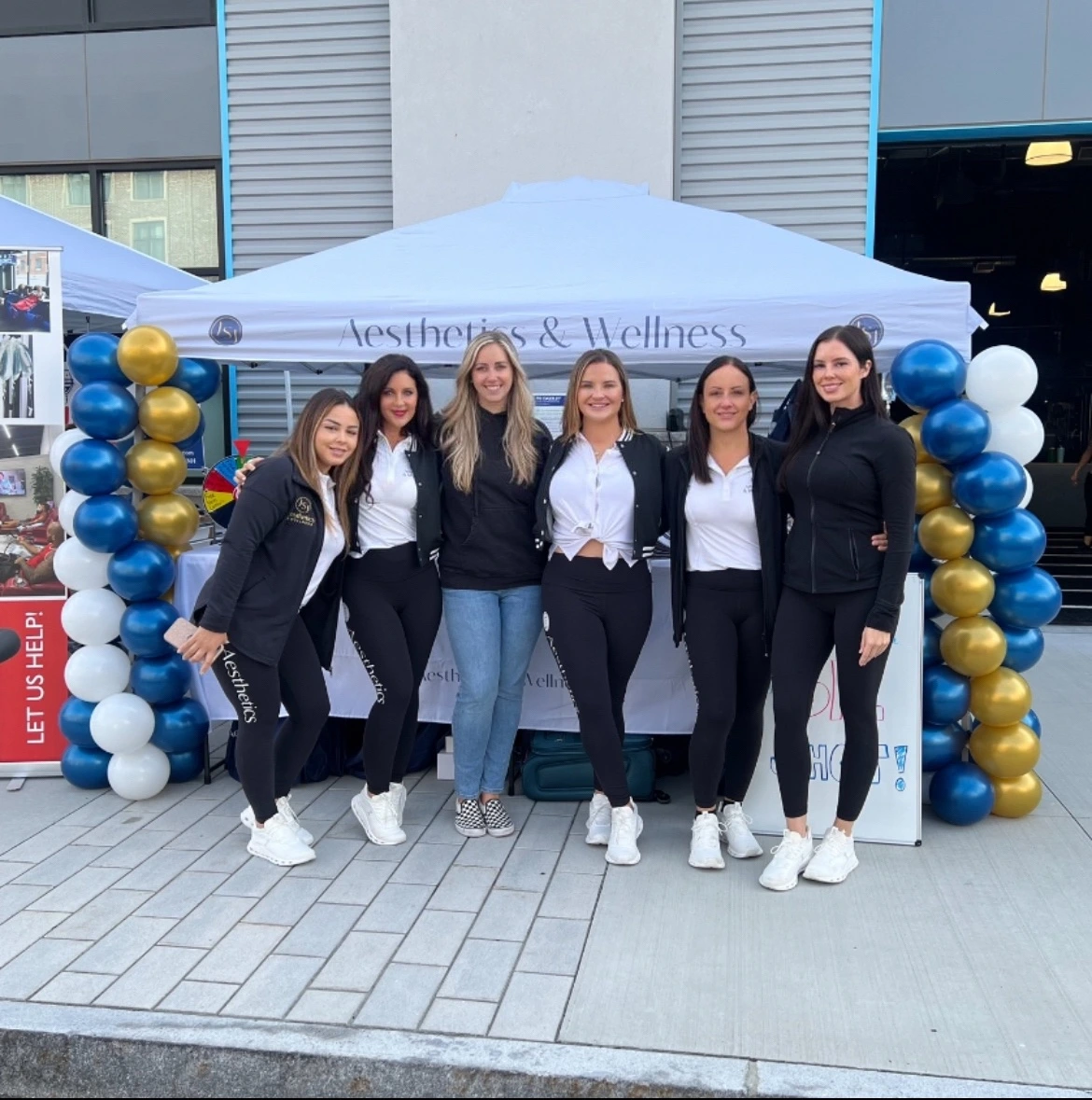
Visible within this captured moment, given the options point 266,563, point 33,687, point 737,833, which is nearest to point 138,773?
point 33,687

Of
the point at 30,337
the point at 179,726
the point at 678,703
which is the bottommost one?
the point at 179,726

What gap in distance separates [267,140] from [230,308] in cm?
451

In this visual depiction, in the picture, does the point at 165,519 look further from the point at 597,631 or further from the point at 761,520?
the point at 761,520

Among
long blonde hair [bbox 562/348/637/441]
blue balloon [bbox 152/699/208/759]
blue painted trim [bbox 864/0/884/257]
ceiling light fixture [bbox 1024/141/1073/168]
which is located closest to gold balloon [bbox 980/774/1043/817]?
long blonde hair [bbox 562/348/637/441]

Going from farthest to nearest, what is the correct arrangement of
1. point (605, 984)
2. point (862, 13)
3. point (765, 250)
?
point (862, 13)
point (765, 250)
point (605, 984)

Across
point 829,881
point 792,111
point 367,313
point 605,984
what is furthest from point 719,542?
point 792,111

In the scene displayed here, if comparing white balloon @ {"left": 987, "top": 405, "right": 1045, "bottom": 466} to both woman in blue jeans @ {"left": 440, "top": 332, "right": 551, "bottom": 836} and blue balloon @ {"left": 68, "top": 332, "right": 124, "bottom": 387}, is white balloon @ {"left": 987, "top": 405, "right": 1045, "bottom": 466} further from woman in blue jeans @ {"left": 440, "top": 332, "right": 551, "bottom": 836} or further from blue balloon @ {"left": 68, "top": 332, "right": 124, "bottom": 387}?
blue balloon @ {"left": 68, "top": 332, "right": 124, "bottom": 387}

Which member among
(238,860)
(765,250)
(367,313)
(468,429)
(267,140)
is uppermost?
(267,140)

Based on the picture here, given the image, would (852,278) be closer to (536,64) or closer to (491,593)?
(491,593)

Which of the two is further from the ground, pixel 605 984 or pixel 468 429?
pixel 468 429

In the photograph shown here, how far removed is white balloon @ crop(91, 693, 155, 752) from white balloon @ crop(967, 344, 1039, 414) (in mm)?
3630

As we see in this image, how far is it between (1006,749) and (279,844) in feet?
9.14

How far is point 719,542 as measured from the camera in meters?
3.60

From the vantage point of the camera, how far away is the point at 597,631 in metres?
3.71
